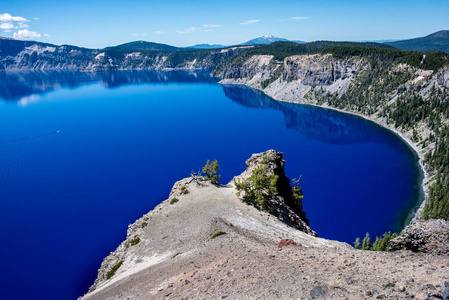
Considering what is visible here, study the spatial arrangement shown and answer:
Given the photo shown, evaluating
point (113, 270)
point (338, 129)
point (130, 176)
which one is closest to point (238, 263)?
point (113, 270)

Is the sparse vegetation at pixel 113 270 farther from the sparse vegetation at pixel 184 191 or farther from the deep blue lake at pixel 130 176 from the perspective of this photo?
the sparse vegetation at pixel 184 191

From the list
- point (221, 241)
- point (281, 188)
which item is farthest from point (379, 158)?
point (221, 241)

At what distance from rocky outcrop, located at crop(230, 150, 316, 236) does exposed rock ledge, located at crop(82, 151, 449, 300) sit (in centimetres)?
494

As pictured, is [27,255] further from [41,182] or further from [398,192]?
[398,192]

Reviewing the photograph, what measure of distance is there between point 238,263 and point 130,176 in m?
80.6

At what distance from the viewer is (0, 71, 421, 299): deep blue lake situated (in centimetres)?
6506

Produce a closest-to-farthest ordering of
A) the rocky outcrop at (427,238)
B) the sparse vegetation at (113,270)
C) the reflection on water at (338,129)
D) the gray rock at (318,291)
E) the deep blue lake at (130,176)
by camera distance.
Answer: the gray rock at (318,291)
the rocky outcrop at (427,238)
the sparse vegetation at (113,270)
the deep blue lake at (130,176)
the reflection on water at (338,129)

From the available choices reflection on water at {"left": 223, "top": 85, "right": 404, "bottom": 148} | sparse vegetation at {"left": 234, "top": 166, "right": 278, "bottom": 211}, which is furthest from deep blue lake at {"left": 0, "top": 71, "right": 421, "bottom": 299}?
sparse vegetation at {"left": 234, "top": 166, "right": 278, "bottom": 211}

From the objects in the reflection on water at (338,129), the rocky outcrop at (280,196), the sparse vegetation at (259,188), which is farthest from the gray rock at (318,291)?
the reflection on water at (338,129)

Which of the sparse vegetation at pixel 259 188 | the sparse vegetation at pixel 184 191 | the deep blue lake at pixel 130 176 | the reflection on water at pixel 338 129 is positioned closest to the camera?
the sparse vegetation at pixel 259 188

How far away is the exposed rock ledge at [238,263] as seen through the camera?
20125mm

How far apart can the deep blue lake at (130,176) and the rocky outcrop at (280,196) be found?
18231 millimetres

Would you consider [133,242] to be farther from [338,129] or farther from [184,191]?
[338,129]

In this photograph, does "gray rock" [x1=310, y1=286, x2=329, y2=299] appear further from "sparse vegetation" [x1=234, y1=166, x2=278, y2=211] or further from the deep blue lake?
the deep blue lake
